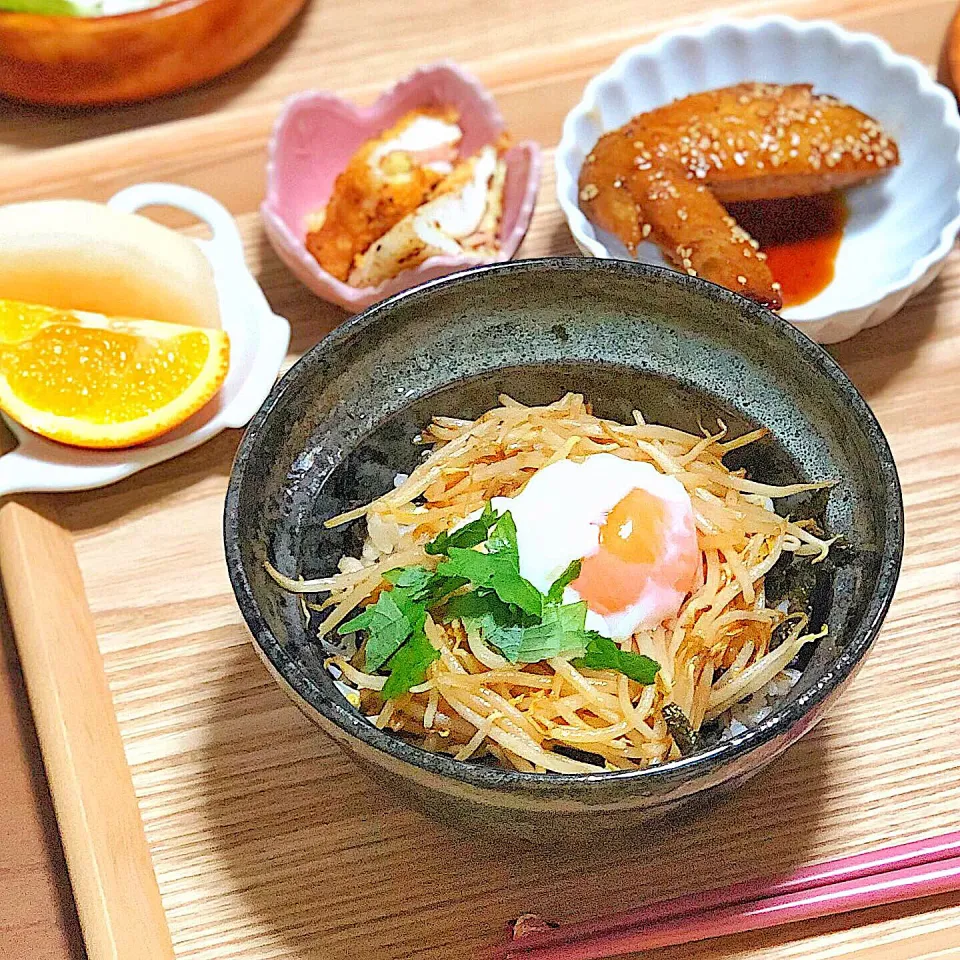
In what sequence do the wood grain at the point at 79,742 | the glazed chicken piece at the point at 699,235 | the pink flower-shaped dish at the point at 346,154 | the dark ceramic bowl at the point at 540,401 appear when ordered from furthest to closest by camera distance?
the pink flower-shaped dish at the point at 346,154 < the glazed chicken piece at the point at 699,235 < the wood grain at the point at 79,742 < the dark ceramic bowl at the point at 540,401

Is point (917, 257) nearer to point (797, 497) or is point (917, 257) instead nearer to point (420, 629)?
point (797, 497)

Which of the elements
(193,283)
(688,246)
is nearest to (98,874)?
(193,283)

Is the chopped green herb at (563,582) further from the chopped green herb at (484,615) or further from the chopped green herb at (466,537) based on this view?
the chopped green herb at (466,537)

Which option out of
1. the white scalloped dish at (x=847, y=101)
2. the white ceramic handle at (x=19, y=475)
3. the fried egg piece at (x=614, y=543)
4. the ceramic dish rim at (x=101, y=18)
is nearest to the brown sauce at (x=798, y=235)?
the white scalloped dish at (x=847, y=101)

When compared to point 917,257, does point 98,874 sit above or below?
below

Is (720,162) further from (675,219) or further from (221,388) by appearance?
(221,388)

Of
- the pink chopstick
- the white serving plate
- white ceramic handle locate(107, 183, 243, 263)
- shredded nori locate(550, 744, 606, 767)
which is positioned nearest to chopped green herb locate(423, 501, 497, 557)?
shredded nori locate(550, 744, 606, 767)
